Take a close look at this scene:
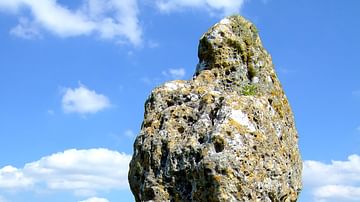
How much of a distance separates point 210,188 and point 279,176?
1505mm

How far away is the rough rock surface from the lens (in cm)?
1088

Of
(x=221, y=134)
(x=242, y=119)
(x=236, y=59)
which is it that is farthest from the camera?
(x=236, y=59)

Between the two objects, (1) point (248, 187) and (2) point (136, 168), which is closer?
(1) point (248, 187)

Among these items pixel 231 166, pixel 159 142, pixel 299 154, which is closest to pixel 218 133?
pixel 231 166

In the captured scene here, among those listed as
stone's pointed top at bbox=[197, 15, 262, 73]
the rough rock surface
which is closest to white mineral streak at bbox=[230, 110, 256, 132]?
the rough rock surface

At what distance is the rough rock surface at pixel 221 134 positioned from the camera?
1088 centimetres

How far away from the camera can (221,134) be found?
1106 centimetres

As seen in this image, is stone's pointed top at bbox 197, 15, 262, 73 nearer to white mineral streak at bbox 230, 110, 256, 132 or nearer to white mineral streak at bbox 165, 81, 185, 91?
white mineral streak at bbox 165, 81, 185, 91

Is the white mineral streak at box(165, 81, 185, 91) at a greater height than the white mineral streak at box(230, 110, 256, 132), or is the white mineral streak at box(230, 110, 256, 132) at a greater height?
the white mineral streak at box(165, 81, 185, 91)

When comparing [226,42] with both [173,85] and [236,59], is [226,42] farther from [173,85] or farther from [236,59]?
[173,85]

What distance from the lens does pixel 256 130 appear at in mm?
11438

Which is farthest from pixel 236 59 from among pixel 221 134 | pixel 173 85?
pixel 221 134

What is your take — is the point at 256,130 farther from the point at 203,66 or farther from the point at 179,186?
the point at 203,66

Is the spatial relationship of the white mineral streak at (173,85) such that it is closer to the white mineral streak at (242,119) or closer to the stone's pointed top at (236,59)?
the stone's pointed top at (236,59)
